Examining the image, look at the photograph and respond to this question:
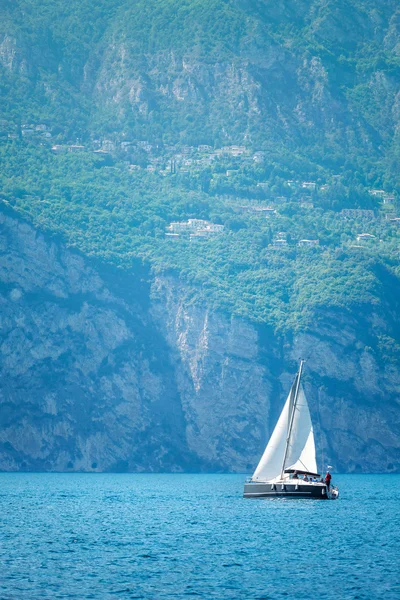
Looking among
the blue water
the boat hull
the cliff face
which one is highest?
the cliff face

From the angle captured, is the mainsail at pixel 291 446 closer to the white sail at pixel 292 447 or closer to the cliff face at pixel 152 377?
the white sail at pixel 292 447

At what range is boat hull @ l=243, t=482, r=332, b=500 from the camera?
104 meters

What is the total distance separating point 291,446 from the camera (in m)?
104

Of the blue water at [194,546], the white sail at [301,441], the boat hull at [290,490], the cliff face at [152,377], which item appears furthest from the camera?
the cliff face at [152,377]

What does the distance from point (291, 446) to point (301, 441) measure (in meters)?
0.78

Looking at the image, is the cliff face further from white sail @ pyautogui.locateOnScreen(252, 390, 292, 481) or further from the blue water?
white sail @ pyautogui.locateOnScreen(252, 390, 292, 481)

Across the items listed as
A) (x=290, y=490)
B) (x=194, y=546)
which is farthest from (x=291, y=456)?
(x=194, y=546)

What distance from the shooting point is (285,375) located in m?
180

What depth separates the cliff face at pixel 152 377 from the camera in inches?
6831

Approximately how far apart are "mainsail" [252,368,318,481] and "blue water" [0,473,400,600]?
105 inches

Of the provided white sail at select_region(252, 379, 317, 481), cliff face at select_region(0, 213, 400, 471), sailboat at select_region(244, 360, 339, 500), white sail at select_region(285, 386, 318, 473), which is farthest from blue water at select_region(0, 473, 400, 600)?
cliff face at select_region(0, 213, 400, 471)

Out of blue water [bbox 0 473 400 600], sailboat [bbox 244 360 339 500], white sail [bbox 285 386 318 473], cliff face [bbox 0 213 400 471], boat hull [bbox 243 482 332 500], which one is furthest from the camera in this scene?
cliff face [bbox 0 213 400 471]

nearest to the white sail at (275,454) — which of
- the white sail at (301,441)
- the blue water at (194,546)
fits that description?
the white sail at (301,441)

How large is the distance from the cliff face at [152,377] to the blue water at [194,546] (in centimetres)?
4971
